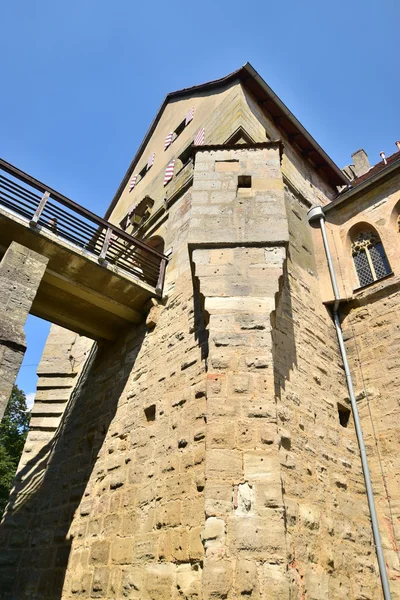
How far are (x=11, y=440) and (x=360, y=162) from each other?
20651 millimetres

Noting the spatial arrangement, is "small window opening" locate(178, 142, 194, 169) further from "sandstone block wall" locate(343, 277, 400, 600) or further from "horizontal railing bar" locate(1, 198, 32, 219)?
"sandstone block wall" locate(343, 277, 400, 600)

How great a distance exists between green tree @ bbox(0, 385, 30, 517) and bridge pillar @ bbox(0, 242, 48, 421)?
1284 cm

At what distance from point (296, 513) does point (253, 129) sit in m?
8.50

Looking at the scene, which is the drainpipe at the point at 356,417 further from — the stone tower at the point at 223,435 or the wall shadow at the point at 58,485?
the wall shadow at the point at 58,485

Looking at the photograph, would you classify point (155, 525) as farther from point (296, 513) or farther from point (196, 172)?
point (196, 172)

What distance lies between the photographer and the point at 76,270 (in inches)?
274

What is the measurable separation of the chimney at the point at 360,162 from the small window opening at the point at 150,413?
1434 centimetres

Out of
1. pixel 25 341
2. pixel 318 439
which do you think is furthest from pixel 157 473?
pixel 25 341

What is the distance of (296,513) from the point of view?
4.12 metres

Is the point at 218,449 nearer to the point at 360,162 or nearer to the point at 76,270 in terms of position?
the point at 76,270

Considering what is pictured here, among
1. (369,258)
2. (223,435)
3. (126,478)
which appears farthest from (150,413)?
(369,258)

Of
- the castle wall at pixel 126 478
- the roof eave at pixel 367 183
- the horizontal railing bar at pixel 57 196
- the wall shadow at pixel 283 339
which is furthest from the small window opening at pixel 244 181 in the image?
the roof eave at pixel 367 183

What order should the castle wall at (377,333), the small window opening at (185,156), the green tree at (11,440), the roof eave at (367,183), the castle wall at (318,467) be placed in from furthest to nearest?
the green tree at (11,440) < the small window opening at (185,156) < the roof eave at (367,183) < the castle wall at (377,333) < the castle wall at (318,467)

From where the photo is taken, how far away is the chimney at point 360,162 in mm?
16625
